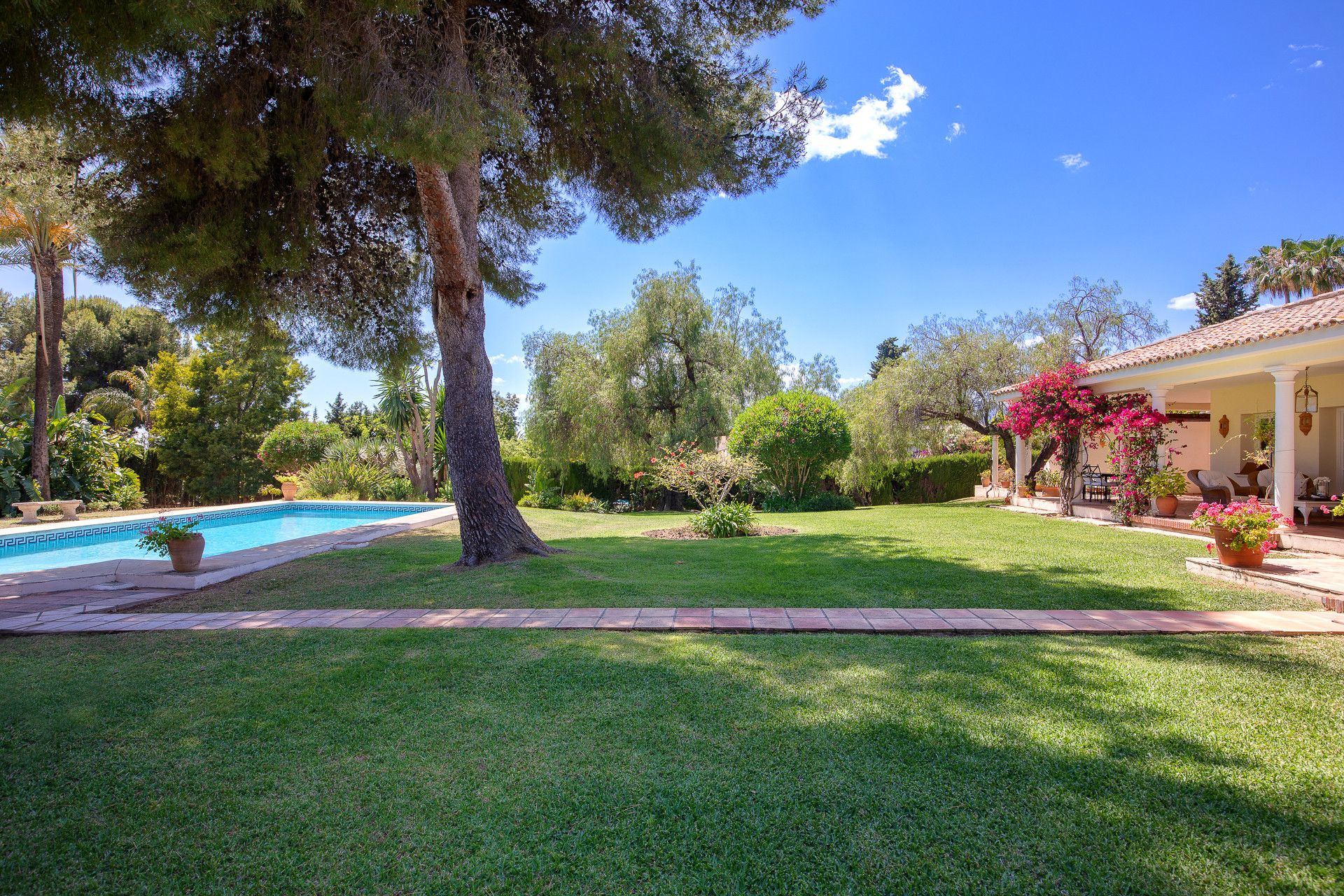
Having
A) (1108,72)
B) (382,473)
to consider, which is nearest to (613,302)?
(382,473)

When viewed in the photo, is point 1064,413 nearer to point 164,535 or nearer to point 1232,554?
point 1232,554

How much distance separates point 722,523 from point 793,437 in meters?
→ 7.12

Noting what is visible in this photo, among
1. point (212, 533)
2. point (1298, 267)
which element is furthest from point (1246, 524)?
point (1298, 267)

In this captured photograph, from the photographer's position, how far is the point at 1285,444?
8781mm

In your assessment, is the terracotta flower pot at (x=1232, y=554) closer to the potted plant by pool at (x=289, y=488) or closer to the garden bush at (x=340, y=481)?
the garden bush at (x=340, y=481)

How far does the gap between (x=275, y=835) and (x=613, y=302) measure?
65.2ft

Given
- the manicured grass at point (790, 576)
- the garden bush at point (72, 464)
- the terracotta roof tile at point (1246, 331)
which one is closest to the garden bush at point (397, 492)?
→ the garden bush at point (72, 464)

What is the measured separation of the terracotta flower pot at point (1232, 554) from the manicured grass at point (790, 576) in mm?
353

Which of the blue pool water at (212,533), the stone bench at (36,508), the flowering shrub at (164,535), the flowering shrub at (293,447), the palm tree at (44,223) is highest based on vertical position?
the palm tree at (44,223)

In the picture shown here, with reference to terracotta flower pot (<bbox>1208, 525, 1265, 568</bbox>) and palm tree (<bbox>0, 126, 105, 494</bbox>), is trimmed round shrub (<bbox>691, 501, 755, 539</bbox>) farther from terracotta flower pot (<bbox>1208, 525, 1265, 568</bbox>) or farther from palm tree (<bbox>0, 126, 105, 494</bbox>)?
palm tree (<bbox>0, 126, 105, 494</bbox>)

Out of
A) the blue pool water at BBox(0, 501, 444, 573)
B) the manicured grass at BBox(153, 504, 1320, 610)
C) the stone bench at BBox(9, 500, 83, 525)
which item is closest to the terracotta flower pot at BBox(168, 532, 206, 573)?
the manicured grass at BBox(153, 504, 1320, 610)

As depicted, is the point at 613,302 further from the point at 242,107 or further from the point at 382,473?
the point at 242,107

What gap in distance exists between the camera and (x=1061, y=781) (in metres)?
2.53

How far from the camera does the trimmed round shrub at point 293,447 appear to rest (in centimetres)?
2072
